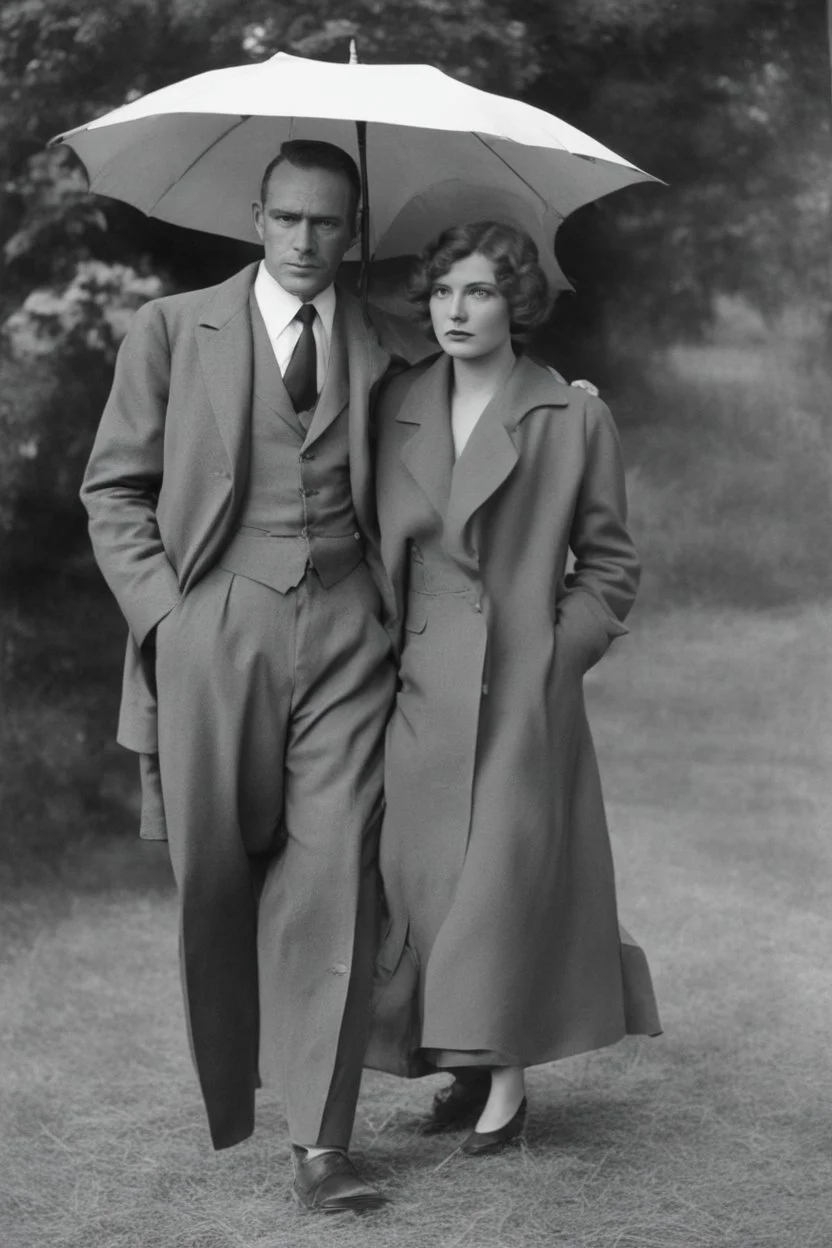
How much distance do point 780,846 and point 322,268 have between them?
363 cm

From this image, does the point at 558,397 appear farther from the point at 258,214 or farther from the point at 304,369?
the point at 258,214

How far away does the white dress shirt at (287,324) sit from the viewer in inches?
162

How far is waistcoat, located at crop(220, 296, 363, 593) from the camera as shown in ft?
13.3

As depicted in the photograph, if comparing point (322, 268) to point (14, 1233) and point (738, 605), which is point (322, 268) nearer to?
point (14, 1233)

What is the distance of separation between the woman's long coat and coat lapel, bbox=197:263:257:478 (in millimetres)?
329

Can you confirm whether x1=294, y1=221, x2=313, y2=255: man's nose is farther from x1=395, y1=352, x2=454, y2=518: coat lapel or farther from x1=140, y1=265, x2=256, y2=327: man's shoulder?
x1=395, y1=352, x2=454, y2=518: coat lapel

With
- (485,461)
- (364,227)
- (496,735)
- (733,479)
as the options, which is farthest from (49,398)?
(496,735)

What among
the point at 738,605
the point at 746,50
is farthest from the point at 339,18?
the point at 738,605

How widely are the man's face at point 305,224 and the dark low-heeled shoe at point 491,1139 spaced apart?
1.87 meters

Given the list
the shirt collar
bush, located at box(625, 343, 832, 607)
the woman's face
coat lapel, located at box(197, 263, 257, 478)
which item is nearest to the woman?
the woman's face

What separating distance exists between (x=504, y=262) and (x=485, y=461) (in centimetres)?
42

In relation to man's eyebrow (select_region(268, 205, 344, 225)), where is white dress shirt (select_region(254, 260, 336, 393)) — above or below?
below

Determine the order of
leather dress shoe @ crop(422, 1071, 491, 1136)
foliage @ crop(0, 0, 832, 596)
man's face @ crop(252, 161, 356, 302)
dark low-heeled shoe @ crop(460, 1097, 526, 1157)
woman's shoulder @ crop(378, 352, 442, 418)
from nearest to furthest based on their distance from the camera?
man's face @ crop(252, 161, 356, 302) < woman's shoulder @ crop(378, 352, 442, 418) < dark low-heeled shoe @ crop(460, 1097, 526, 1157) < leather dress shoe @ crop(422, 1071, 491, 1136) < foliage @ crop(0, 0, 832, 596)

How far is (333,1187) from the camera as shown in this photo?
4.05 meters
